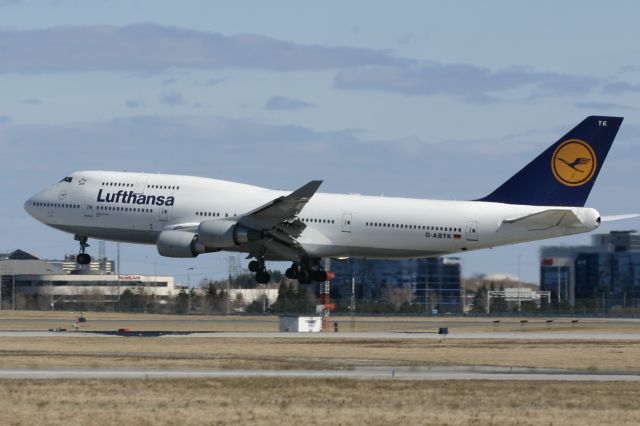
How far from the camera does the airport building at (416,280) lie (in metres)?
113

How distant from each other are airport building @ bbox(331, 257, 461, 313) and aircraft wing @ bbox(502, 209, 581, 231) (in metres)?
40.5

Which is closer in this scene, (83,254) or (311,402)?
(311,402)

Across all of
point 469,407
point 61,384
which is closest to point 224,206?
point 61,384

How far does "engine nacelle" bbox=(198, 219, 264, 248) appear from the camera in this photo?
70.9m

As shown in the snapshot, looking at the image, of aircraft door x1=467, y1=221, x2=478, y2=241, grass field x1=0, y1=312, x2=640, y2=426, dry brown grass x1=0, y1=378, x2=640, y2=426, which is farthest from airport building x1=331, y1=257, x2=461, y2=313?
dry brown grass x1=0, y1=378, x2=640, y2=426

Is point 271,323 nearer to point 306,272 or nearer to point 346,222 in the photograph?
point 306,272

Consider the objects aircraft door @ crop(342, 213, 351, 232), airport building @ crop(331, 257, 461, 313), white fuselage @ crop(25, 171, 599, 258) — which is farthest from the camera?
airport building @ crop(331, 257, 461, 313)

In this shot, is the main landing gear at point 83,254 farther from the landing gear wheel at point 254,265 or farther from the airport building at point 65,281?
the airport building at point 65,281

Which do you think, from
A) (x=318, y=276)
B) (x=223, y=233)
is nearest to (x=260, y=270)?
(x=318, y=276)

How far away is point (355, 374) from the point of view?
41.5 m

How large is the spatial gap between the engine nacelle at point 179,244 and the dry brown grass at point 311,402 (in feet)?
107

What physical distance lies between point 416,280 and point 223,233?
48.4 meters

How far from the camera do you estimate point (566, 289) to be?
135 meters

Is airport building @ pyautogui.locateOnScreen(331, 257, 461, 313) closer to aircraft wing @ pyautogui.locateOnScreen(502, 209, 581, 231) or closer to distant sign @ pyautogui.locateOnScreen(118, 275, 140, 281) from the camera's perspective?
aircraft wing @ pyautogui.locateOnScreen(502, 209, 581, 231)
